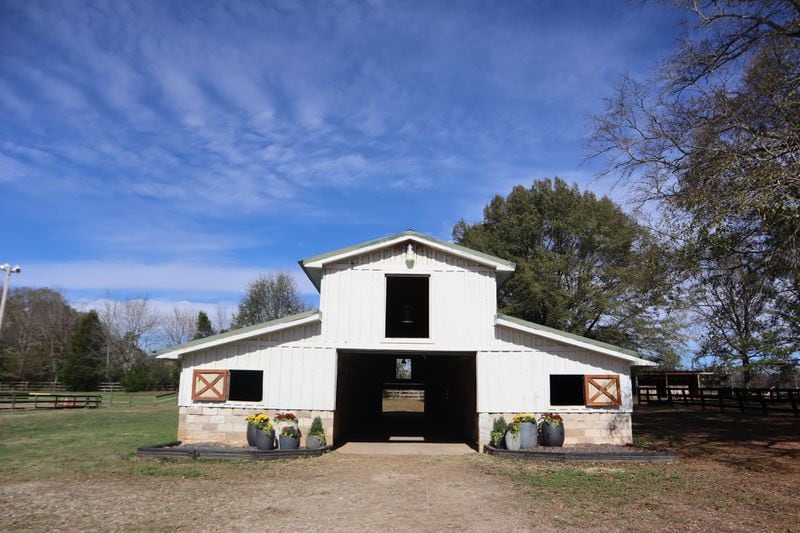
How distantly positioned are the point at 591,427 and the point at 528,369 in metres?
2.10

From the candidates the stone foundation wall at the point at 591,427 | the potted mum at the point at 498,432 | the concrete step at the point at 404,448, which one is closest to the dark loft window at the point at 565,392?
the stone foundation wall at the point at 591,427

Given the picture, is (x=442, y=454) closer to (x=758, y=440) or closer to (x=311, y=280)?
(x=311, y=280)

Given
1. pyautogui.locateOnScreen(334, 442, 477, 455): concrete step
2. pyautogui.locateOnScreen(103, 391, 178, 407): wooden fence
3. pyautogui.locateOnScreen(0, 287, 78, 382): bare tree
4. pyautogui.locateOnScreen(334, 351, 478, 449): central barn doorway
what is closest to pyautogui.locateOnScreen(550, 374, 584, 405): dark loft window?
pyautogui.locateOnScreen(334, 351, 478, 449): central barn doorway

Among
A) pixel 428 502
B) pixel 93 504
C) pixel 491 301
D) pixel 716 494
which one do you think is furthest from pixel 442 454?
pixel 93 504

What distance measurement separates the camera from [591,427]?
44.9ft

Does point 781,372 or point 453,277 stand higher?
point 453,277

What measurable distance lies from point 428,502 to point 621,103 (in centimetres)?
1026

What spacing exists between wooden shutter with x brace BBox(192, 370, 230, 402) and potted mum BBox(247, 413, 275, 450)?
3.68 feet

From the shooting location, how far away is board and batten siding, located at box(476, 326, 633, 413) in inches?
542

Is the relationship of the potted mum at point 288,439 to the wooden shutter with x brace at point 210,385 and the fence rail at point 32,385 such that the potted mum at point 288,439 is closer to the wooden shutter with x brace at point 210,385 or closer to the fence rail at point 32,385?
the wooden shutter with x brace at point 210,385

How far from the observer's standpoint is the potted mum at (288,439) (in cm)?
1280

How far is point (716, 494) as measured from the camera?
28.4ft

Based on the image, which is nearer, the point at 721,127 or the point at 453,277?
the point at 721,127

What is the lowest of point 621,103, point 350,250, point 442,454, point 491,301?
point 442,454
